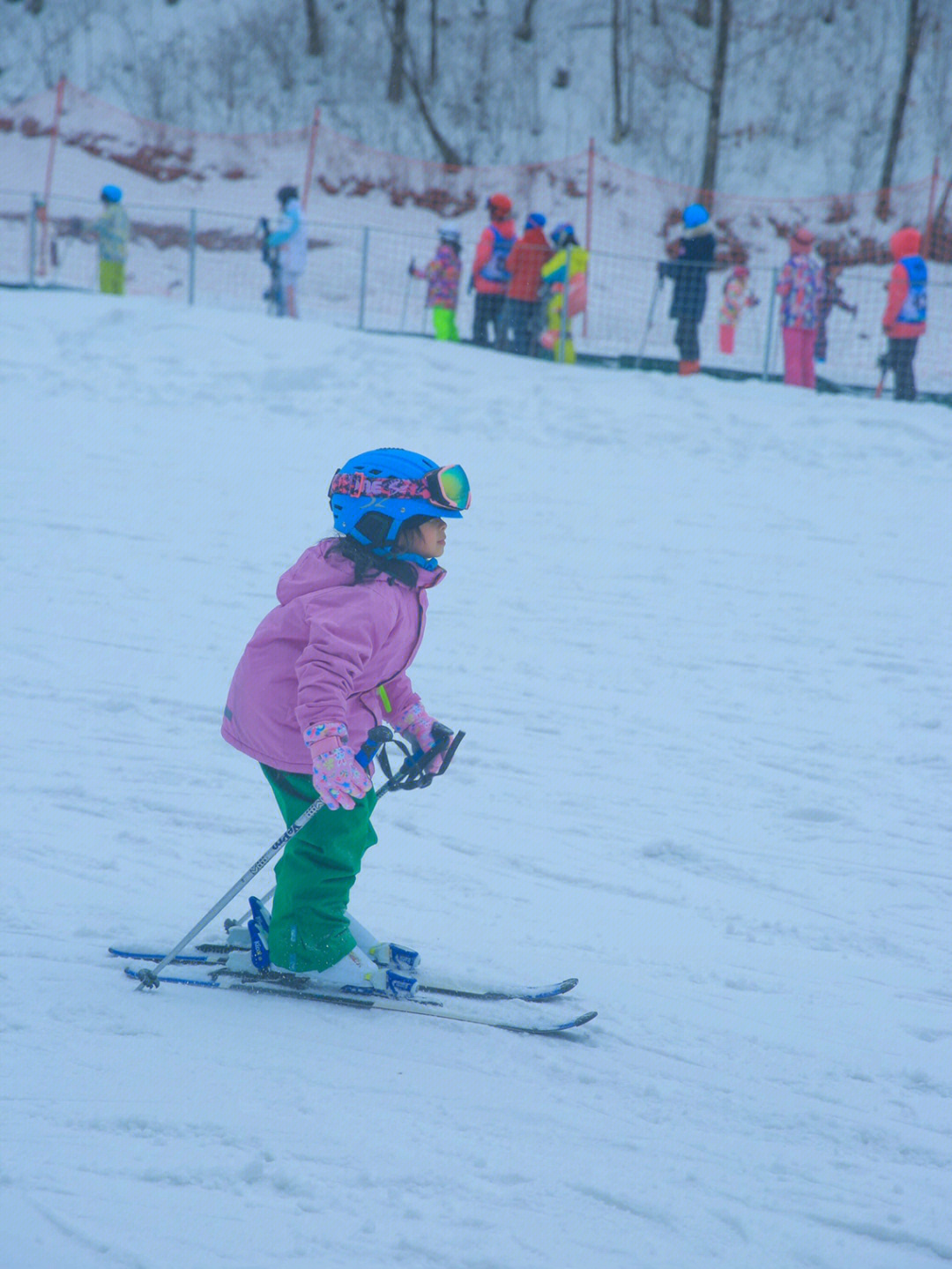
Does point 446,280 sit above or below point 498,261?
below

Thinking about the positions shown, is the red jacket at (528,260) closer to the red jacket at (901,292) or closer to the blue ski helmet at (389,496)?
the red jacket at (901,292)

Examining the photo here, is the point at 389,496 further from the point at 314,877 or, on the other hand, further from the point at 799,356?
the point at 799,356

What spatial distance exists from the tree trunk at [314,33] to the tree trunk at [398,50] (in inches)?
65.6

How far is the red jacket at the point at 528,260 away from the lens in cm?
1166

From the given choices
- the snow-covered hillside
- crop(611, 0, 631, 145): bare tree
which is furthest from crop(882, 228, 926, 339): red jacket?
crop(611, 0, 631, 145): bare tree

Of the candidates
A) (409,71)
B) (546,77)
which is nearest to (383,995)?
(546,77)

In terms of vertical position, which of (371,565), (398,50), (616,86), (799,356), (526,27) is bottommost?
(371,565)

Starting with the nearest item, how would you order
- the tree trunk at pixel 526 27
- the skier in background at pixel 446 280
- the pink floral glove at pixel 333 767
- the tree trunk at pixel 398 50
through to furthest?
the pink floral glove at pixel 333 767 → the skier in background at pixel 446 280 → the tree trunk at pixel 398 50 → the tree trunk at pixel 526 27

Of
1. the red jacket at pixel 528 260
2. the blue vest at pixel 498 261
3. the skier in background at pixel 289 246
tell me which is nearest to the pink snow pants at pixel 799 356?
the red jacket at pixel 528 260

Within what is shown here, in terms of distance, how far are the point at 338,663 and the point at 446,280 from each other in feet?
35.3

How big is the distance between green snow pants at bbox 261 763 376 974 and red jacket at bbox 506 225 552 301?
383 inches

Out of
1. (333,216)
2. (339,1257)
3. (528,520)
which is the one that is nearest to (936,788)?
(339,1257)

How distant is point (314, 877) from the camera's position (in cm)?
285

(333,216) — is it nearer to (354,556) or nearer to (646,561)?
(646,561)
